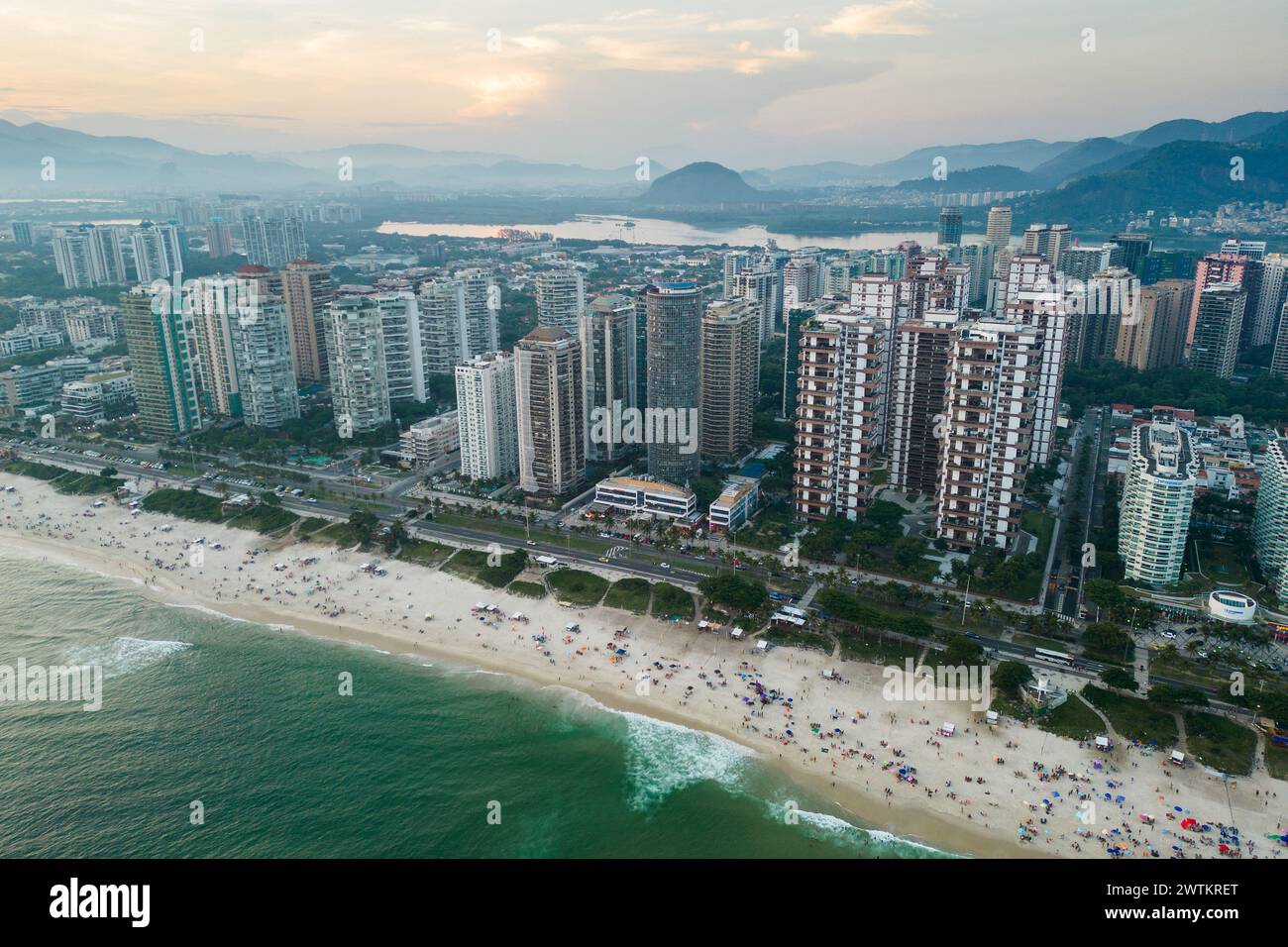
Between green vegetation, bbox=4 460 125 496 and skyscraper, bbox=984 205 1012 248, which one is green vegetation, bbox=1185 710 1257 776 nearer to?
green vegetation, bbox=4 460 125 496

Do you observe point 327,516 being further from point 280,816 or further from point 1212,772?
point 1212,772

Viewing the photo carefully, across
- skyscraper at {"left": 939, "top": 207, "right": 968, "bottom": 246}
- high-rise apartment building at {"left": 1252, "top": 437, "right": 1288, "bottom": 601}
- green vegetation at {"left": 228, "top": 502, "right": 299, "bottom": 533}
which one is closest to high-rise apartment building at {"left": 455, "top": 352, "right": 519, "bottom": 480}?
green vegetation at {"left": 228, "top": 502, "right": 299, "bottom": 533}

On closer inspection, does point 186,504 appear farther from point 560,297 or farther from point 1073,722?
point 1073,722

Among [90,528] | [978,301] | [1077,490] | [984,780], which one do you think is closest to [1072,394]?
[1077,490]

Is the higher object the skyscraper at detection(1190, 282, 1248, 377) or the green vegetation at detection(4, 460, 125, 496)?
the skyscraper at detection(1190, 282, 1248, 377)

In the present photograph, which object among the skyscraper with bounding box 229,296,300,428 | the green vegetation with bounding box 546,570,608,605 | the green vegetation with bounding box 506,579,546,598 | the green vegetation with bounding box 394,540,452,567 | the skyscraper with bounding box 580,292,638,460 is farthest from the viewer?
the skyscraper with bounding box 229,296,300,428

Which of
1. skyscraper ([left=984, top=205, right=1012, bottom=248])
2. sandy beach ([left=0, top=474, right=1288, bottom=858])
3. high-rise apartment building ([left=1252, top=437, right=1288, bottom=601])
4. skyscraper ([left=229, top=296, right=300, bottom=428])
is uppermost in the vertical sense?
skyscraper ([left=984, top=205, right=1012, bottom=248])

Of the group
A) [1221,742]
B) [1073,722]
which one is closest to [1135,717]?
[1073,722]
